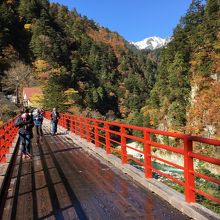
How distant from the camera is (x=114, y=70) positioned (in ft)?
541

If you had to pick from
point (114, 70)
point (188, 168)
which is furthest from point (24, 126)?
point (114, 70)

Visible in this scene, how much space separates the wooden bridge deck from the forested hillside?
43.2 m

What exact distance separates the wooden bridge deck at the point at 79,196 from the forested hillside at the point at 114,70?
43.2m

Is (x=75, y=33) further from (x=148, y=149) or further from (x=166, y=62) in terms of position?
(x=148, y=149)

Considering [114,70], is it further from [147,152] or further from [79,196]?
[79,196]

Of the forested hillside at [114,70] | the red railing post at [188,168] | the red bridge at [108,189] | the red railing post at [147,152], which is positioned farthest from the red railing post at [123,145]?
the forested hillside at [114,70]

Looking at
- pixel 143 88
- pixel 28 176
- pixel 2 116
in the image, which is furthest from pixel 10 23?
pixel 28 176

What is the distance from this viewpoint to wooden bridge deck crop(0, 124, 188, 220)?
6.30 m

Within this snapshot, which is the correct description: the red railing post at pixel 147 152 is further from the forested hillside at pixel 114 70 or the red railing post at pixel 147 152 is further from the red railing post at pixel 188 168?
the forested hillside at pixel 114 70

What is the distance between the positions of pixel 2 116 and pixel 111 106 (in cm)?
9037

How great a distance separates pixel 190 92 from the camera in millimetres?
69562

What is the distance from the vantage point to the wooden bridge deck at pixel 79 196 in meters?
6.30

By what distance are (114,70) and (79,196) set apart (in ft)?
520

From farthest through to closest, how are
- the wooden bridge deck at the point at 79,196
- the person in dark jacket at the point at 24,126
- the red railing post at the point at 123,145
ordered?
the person in dark jacket at the point at 24,126, the red railing post at the point at 123,145, the wooden bridge deck at the point at 79,196
